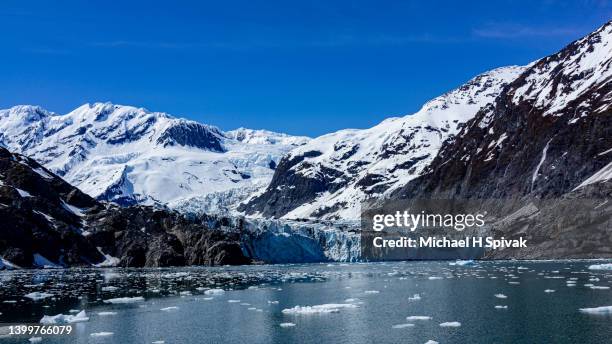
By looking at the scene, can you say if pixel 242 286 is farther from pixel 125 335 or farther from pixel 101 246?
pixel 101 246

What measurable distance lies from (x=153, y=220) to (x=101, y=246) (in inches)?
660

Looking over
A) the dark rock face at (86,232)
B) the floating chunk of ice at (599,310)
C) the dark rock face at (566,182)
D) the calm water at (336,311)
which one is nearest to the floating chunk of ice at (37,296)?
the calm water at (336,311)

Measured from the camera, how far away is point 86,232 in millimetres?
138250

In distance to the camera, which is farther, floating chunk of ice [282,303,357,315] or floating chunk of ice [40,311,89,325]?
floating chunk of ice [282,303,357,315]

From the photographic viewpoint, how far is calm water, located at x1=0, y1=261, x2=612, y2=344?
3747cm

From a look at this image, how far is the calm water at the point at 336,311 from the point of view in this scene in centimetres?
3747

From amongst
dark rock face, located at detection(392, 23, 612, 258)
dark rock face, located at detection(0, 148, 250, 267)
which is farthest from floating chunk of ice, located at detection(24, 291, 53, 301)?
dark rock face, located at detection(392, 23, 612, 258)

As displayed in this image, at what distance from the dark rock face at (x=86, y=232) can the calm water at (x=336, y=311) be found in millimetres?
52108

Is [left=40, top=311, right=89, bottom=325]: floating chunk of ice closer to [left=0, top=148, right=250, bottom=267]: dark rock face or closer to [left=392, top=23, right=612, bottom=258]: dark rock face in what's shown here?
[left=0, top=148, right=250, bottom=267]: dark rock face

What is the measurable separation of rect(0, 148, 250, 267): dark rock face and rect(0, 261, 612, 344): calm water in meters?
52.1

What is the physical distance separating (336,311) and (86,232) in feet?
340

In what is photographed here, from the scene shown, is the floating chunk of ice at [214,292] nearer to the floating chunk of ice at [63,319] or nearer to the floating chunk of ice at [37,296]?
the floating chunk of ice at [37,296]

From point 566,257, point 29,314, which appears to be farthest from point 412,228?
point 29,314

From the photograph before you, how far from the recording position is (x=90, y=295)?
61.9 meters
